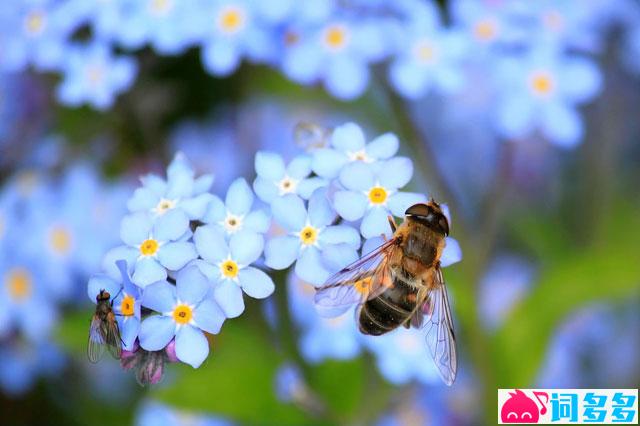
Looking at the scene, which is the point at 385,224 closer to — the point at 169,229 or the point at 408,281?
the point at 408,281

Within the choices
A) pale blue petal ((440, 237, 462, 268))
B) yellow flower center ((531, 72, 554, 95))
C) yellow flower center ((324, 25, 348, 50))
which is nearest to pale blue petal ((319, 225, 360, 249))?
pale blue petal ((440, 237, 462, 268))

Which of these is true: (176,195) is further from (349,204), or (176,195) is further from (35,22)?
(35,22)

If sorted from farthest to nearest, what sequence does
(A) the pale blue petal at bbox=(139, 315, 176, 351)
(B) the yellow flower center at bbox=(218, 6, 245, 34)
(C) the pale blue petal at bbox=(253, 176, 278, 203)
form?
(B) the yellow flower center at bbox=(218, 6, 245, 34) < (C) the pale blue petal at bbox=(253, 176, 278, 203) < (A) the pale blue petal at bbox=(139, 315, 176, 351)

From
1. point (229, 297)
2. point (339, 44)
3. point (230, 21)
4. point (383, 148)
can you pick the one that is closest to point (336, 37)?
point (339, 44)

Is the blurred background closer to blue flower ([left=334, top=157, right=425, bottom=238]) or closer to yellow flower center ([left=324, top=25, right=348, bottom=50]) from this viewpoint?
yellow flower center ([left=324, top=25, right=348, bottom=50])

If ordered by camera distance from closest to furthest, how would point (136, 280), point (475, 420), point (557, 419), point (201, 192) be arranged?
point (136, 280)
point (201, 192)
point (557, 419)
point (475, 420)

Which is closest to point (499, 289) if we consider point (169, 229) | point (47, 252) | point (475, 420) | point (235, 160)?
point (475, 420)
